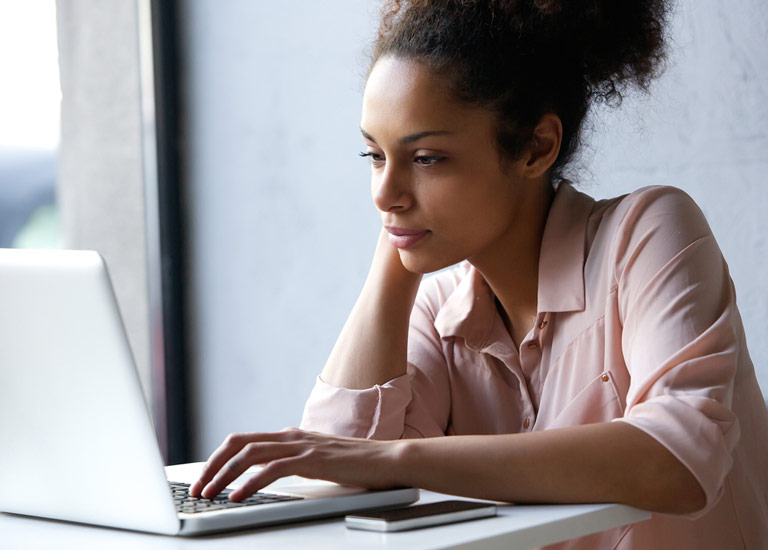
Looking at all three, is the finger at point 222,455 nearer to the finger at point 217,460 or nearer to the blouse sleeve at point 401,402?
the finger at point 217,460

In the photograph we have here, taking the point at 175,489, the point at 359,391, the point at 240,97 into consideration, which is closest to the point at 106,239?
the point at 240,97

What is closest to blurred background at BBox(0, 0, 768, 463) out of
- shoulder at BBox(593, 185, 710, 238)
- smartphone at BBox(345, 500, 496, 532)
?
shoulder at BBox(593, 185, 710, 238)

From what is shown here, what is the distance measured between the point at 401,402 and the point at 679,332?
0.44 metres

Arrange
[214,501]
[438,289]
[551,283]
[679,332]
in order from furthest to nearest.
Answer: [438,289]
[551,283]
[679,332]
[214,501]

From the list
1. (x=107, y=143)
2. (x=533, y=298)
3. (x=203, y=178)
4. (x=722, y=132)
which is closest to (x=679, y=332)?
(x=533, y=298)

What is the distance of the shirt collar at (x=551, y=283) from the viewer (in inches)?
52.8

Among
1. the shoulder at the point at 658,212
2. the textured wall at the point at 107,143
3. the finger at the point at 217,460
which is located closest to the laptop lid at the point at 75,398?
the finger at the point at 217,460

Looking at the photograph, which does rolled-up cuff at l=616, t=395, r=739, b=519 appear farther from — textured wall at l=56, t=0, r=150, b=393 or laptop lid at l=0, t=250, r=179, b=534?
textured wall at l=56, t=0, r=150, b=393

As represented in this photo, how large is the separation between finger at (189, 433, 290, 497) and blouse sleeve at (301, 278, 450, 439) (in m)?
0.37

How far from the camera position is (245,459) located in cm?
97

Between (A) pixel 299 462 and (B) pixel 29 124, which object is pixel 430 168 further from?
(B) pixel 29 124

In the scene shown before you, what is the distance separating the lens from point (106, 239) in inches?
118

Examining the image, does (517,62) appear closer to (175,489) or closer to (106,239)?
(175,489)

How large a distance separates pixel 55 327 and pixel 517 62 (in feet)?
2.57
